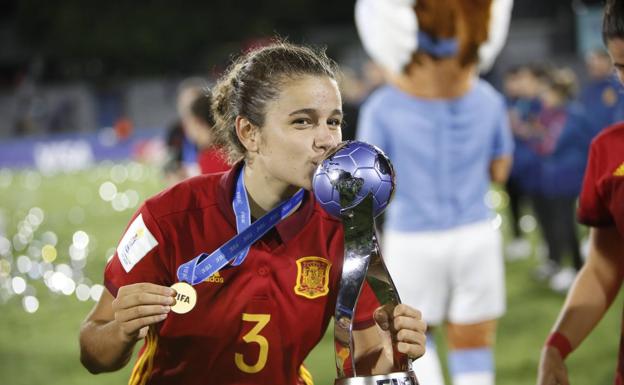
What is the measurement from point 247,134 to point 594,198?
1045mm

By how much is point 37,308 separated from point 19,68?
34.9 meters

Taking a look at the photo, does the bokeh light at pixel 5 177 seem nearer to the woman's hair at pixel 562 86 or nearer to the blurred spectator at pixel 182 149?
the blurred spectator at pixel 182 149

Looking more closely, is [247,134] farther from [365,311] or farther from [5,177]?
[5,177]

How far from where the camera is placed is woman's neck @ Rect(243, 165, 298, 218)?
2767 millimetres

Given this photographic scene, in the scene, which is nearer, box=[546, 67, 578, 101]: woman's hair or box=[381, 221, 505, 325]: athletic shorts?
box=[381, 221, 505, 325]: athletic shorts

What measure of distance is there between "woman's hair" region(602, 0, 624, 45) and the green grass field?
58.8 inches

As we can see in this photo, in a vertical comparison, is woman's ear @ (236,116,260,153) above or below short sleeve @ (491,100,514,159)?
below

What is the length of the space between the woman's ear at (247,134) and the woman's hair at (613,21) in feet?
3.38

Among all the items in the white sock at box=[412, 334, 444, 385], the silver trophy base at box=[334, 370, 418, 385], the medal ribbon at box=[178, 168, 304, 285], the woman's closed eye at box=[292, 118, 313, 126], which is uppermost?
the woman's closed eye at box=[292, 118, 313, 126]

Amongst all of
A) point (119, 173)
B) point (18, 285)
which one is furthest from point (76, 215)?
point (119, 173)

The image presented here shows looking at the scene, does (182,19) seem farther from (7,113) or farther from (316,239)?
(316,239)

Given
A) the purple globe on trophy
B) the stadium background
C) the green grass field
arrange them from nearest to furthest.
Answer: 1. the purple globe on trophy
2. the green grass field
3. the stadium background

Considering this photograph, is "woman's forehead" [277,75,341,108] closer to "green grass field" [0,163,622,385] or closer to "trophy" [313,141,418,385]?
"trophy" [313,141,418,385]

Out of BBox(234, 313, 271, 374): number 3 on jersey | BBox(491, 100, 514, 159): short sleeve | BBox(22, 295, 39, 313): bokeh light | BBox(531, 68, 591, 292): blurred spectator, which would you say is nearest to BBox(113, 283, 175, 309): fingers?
BBox(234, 313, 271, 374): number 3 on jersey
